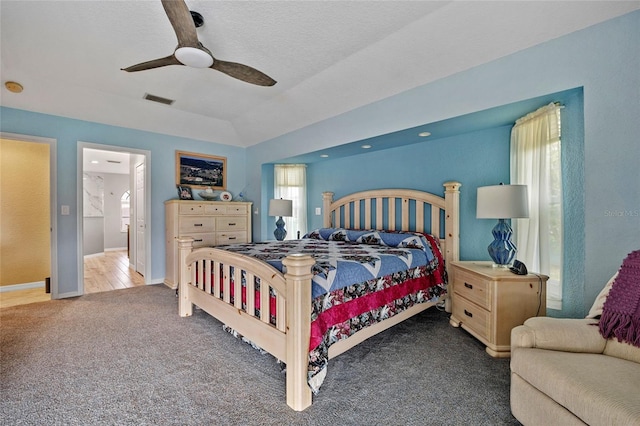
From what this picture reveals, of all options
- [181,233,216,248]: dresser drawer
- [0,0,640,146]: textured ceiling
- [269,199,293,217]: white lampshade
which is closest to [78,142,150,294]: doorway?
[181,233,216,248]: dresser drawer

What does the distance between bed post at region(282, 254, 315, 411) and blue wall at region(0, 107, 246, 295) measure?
3690mm

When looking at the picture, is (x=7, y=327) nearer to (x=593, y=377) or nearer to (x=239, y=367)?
(x=239, y=367)

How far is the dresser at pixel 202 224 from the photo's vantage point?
13.7 feet

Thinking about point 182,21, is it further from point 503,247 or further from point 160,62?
point 503,247

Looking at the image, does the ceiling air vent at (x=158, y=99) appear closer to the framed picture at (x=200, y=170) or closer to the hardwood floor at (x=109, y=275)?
the framed picture at (x=200, y=170)

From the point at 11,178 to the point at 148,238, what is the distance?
6.84ft

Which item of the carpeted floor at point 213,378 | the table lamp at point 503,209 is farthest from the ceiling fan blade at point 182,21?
the table lamp at point 503,209

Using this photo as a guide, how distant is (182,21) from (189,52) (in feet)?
0.91

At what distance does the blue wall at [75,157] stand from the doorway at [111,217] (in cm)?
8

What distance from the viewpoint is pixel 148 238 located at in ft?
14.3

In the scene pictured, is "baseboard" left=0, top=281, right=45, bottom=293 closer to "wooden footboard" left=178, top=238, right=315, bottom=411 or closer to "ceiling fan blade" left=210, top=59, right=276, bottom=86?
"wooden footboard" left=178, top=238, right=315, bottom=411

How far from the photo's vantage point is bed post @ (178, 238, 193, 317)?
9.62ft

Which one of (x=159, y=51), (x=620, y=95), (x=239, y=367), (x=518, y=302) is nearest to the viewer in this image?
(x=620, y=95)

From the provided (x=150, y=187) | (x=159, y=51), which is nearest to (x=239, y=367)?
(x=159, y=51)
